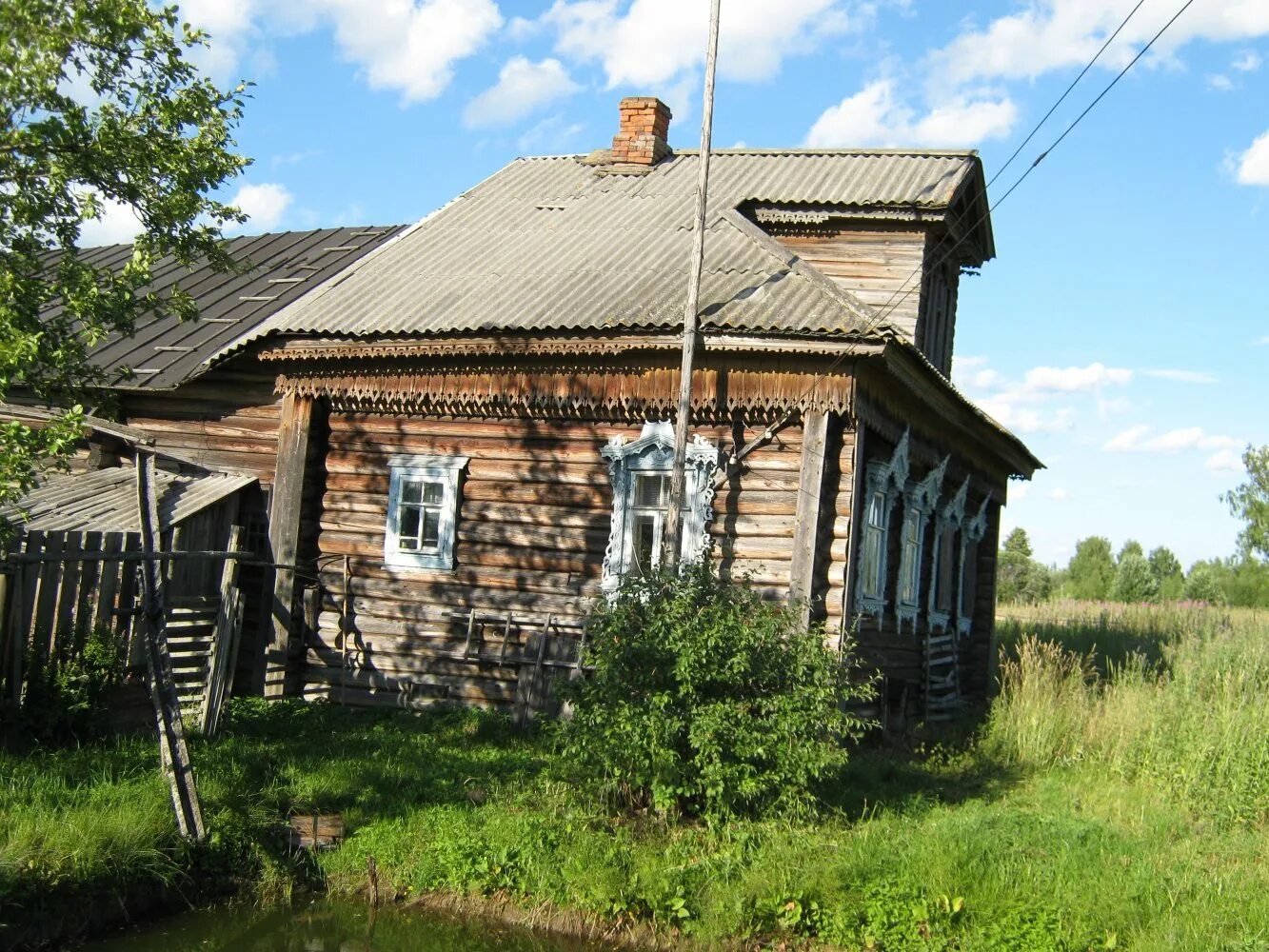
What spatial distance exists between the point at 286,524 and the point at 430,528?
63.8 inches

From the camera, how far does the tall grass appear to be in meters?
10.3

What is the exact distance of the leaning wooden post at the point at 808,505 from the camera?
11539mm

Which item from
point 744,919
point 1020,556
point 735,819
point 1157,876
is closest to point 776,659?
point 735,819

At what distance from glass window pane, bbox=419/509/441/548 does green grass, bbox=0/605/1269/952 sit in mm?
2426

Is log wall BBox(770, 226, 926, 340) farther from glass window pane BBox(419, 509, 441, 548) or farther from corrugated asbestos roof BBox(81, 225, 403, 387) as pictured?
corrugated asbestos roof BBox(81, 225, 403, 387)

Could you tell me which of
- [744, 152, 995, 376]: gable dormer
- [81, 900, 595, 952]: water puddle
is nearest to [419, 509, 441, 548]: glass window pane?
[81, 900, 595, 952]: water puddle

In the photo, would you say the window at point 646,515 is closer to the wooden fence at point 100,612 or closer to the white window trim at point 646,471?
the white window trim at point 646,471

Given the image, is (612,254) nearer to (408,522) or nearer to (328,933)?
(408,522)

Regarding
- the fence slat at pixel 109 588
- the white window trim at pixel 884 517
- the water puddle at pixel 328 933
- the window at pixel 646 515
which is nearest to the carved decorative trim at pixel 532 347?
the window at pixel 646 515

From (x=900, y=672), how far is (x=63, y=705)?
896 centimetres

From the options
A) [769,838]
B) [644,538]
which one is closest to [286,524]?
[644,538]

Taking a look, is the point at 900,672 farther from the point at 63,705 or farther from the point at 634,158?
the point at 63,705

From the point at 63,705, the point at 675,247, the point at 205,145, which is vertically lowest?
the point at 63,705

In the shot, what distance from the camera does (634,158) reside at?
56.7 ft
